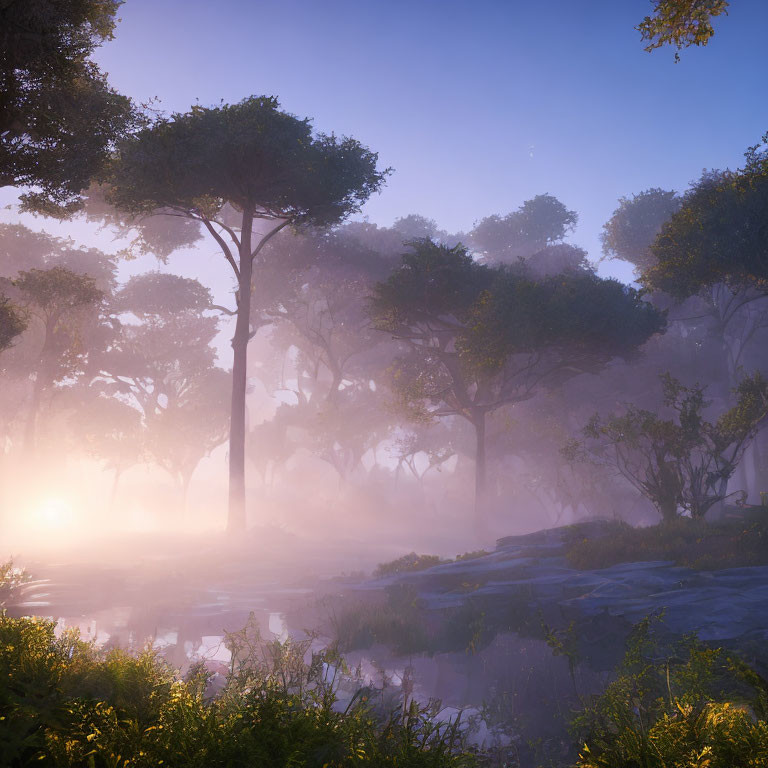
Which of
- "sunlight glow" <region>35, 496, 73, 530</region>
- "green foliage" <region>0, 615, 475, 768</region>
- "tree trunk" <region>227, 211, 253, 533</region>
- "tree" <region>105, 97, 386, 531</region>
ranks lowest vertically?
"sunlight glow" <region>35, 496, 73, 530</region>

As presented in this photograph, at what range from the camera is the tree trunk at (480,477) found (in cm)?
2756

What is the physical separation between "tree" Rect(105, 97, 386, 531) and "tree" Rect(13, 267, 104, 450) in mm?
4302

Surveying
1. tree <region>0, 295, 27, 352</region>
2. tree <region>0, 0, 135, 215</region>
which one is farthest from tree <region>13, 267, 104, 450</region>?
tree <region>0, 0, 135, 215</region>

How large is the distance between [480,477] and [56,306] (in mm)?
21682

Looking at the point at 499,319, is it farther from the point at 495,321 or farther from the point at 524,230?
the point at 524,230

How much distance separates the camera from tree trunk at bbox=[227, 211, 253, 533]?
23688mm

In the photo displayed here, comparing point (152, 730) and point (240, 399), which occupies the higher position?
point (240, 399)

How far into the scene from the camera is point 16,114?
424 inches

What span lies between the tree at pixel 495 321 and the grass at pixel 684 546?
9.89m

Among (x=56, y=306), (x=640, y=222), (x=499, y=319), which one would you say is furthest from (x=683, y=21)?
(x=640, y=222)

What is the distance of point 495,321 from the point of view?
24578mm

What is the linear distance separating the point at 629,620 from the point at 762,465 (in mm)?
29060

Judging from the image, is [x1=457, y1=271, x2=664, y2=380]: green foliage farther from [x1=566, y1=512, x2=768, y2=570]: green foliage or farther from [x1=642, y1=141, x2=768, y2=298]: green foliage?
[x1=566, y1=512, x2=768, y2=570]: green foliage

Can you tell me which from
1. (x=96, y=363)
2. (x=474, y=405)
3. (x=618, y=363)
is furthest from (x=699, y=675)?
(x=96, y=363)
